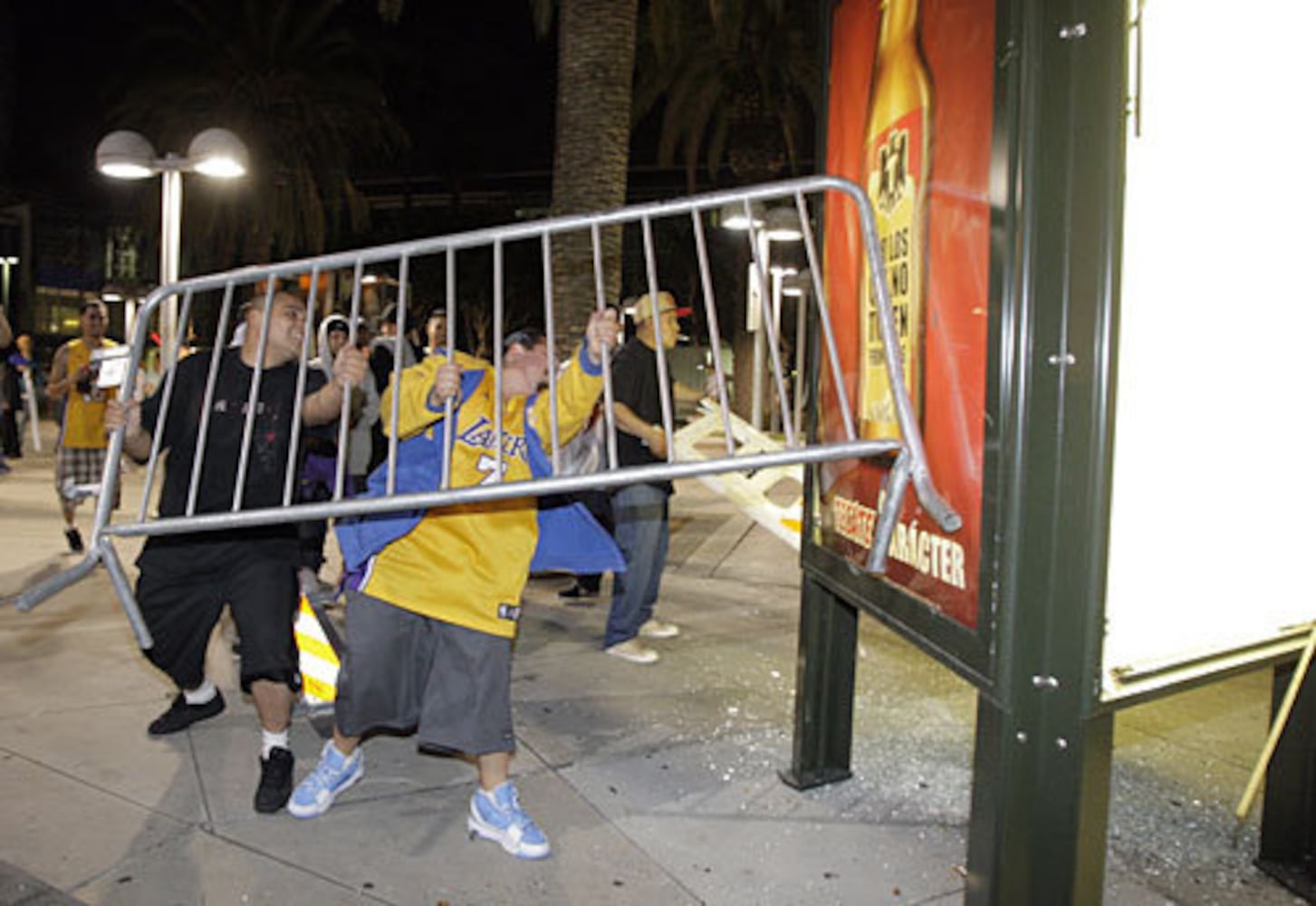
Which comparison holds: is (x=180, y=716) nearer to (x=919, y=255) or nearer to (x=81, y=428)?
(x=919, y=255)

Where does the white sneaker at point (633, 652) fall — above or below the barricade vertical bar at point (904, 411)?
below

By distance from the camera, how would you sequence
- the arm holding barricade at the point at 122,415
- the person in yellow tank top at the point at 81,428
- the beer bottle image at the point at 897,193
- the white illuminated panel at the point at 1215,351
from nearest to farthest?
the white illuminated panel at the point at 1215,351
the beer bottle image at the point at 897,193
the arm holding barricade at the point at 122,415
the person in yellow tank top at the point at 81,428

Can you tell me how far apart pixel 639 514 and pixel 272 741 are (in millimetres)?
2425

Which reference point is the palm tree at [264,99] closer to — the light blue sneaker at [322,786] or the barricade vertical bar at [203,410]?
the barricade vertical bar at [203,410]

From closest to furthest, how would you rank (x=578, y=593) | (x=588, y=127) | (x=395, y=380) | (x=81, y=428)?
1. (x=395, y=380)
2. (x=578, y=593)
3. (x=81, y=428)
4. (x=588, y=127)

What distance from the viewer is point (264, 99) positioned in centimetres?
Result: 2183

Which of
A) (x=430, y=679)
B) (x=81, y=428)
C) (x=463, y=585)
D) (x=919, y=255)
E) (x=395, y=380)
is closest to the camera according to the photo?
(x=919, y=255)

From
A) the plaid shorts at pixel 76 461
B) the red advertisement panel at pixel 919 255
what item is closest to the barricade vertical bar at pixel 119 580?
the red advertisement panel at pixel 919 255

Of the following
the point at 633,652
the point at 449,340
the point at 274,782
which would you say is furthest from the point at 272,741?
the point at 633,652

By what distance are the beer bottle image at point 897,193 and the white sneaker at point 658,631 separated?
3022 mm

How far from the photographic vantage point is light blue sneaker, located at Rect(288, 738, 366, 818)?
12.0ft

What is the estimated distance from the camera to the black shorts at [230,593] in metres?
3.79

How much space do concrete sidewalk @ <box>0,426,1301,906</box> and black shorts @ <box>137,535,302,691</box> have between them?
19.3 inches

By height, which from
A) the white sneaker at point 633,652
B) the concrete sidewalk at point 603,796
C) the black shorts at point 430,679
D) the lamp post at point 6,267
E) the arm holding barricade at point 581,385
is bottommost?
the concrete sidewalk at point 603,796
